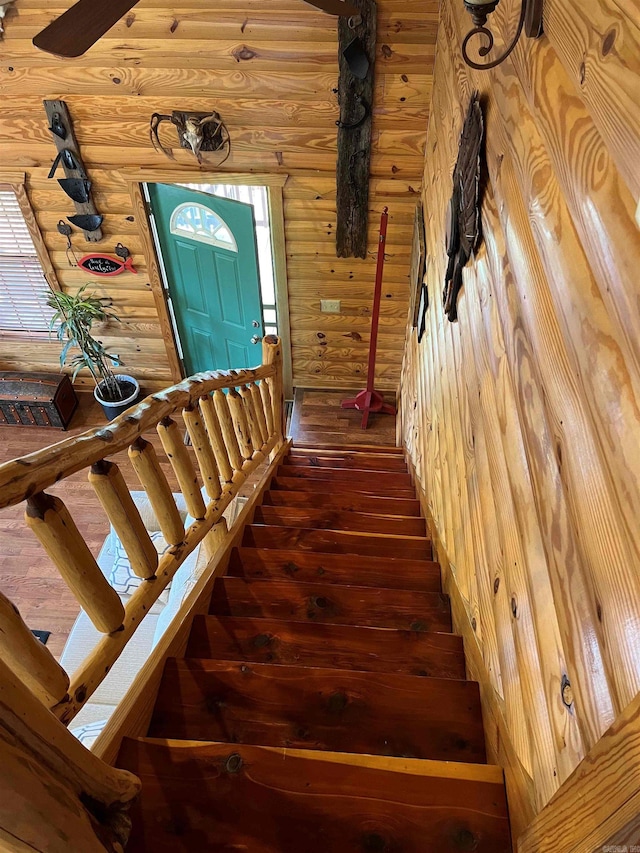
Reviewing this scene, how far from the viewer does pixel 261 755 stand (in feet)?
3.85

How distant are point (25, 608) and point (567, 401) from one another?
3.73 m

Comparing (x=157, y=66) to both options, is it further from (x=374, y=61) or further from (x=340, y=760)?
(x=340, y=760)

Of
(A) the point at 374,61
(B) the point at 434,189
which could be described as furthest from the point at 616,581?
(A) the point at 374,61

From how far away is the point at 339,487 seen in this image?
3.07m

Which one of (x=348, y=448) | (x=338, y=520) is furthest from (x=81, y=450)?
(x=348, y=448)

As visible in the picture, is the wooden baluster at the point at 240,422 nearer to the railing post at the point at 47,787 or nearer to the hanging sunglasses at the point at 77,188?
the railing post at the point at 47,787

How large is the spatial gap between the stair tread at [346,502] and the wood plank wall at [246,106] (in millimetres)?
1894

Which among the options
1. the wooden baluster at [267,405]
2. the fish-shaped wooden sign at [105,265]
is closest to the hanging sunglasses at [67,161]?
the fish-shaped wooden sign at [105,265]

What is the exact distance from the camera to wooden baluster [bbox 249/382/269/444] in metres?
2.95

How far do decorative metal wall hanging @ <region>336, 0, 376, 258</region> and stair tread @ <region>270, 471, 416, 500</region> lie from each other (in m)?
1.77

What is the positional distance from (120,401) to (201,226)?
1608 mm

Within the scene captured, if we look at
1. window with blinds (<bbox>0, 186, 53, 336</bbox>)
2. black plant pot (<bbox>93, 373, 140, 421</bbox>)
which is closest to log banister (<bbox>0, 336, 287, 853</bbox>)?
black plant pot (<bbox>93, 373, 140, 421</bbox>)

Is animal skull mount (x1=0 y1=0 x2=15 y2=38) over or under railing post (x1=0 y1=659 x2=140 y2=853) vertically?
over

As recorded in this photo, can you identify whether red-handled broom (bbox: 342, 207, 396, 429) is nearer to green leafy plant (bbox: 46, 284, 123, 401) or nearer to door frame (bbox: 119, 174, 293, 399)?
door frame (bbox: 119, 174, 293, 399)
